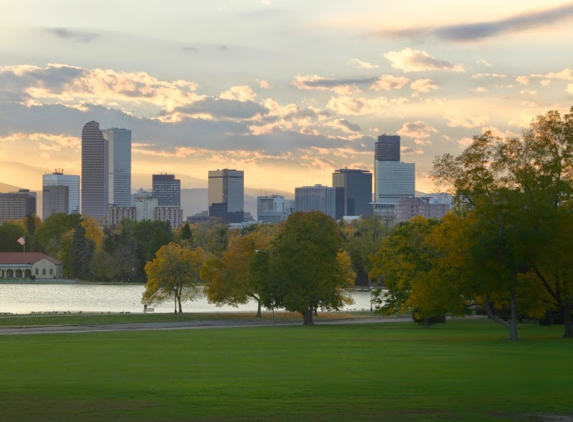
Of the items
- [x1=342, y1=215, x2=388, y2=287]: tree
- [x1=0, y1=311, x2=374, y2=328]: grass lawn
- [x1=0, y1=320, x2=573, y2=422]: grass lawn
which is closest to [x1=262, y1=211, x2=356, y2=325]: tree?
[x1=0, y1=311, x2=374, y2=328]: grass lawn

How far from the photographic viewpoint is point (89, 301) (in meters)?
138

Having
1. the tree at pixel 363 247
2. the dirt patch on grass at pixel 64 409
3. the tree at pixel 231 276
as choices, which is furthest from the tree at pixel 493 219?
the tree at pixel 363 247

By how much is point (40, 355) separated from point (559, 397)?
72.7 feet

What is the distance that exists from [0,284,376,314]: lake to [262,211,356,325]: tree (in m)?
31.7

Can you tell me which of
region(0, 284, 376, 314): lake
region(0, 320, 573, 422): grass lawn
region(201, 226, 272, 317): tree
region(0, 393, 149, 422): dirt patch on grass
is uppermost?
region(201, 226, 272, 317): tree

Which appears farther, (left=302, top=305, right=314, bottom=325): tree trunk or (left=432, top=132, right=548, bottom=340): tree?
(left=302, top=305, right=314, bottom=325): tree trunk

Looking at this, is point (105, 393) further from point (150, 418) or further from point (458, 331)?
point (458, 331)

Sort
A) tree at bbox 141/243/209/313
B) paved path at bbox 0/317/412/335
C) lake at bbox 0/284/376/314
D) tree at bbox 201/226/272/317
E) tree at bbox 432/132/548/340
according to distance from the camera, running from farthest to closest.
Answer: lake at bbox 0/284/376/314
tree at bbox 141/243/209/313
tree at bbox 201/226/272/317
paved path at bbox 0/317/412/335
tree at bbox 432/132/548/340

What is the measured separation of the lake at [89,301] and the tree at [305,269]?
31.7 meters

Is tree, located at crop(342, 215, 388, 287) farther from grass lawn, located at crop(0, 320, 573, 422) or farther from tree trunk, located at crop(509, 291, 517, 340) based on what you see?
grass lawn, located at crop(0, 320, 573, 422)

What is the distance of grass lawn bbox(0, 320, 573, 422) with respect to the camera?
22609mm

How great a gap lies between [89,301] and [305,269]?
60.4 m

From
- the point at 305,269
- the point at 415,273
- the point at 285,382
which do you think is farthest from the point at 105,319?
the point at 285,382

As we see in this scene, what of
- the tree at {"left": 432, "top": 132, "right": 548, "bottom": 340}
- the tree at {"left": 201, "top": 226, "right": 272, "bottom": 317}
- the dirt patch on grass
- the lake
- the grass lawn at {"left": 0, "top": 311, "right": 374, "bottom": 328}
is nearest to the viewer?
the dirt patch on grass
